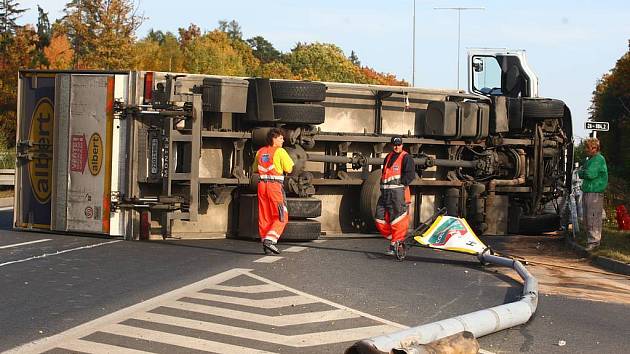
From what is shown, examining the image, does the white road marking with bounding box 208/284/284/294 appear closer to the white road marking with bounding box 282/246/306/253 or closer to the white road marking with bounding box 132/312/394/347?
the white road marking with bounding box 132/312/394/347

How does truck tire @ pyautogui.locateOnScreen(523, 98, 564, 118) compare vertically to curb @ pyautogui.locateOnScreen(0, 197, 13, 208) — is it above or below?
above

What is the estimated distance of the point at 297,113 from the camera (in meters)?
15.9

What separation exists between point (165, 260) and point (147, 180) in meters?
2.61

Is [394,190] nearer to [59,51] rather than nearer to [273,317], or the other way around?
[273,317]

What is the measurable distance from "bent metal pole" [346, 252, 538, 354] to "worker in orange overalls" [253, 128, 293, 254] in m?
4.01

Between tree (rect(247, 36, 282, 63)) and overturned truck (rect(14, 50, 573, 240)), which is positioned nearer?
overturned truck (rect(14, 50, 573, 240))

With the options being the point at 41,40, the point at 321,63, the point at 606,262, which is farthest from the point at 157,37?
the point at 606,262

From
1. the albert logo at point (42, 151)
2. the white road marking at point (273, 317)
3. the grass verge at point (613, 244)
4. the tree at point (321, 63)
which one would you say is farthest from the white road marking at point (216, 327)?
the tree at point (321, 63)

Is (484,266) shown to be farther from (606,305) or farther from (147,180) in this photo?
(147,180)

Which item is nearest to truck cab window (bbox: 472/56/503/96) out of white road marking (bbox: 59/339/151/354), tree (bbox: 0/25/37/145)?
white road marking (bbox: 59/339/151/354)

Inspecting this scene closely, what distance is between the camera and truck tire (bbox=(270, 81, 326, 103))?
15.9m

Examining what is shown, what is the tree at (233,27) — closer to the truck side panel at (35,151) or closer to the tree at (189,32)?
the tree at (189,32)

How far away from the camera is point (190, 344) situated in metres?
7.67

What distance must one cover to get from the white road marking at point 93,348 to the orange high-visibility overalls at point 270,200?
6286mm
